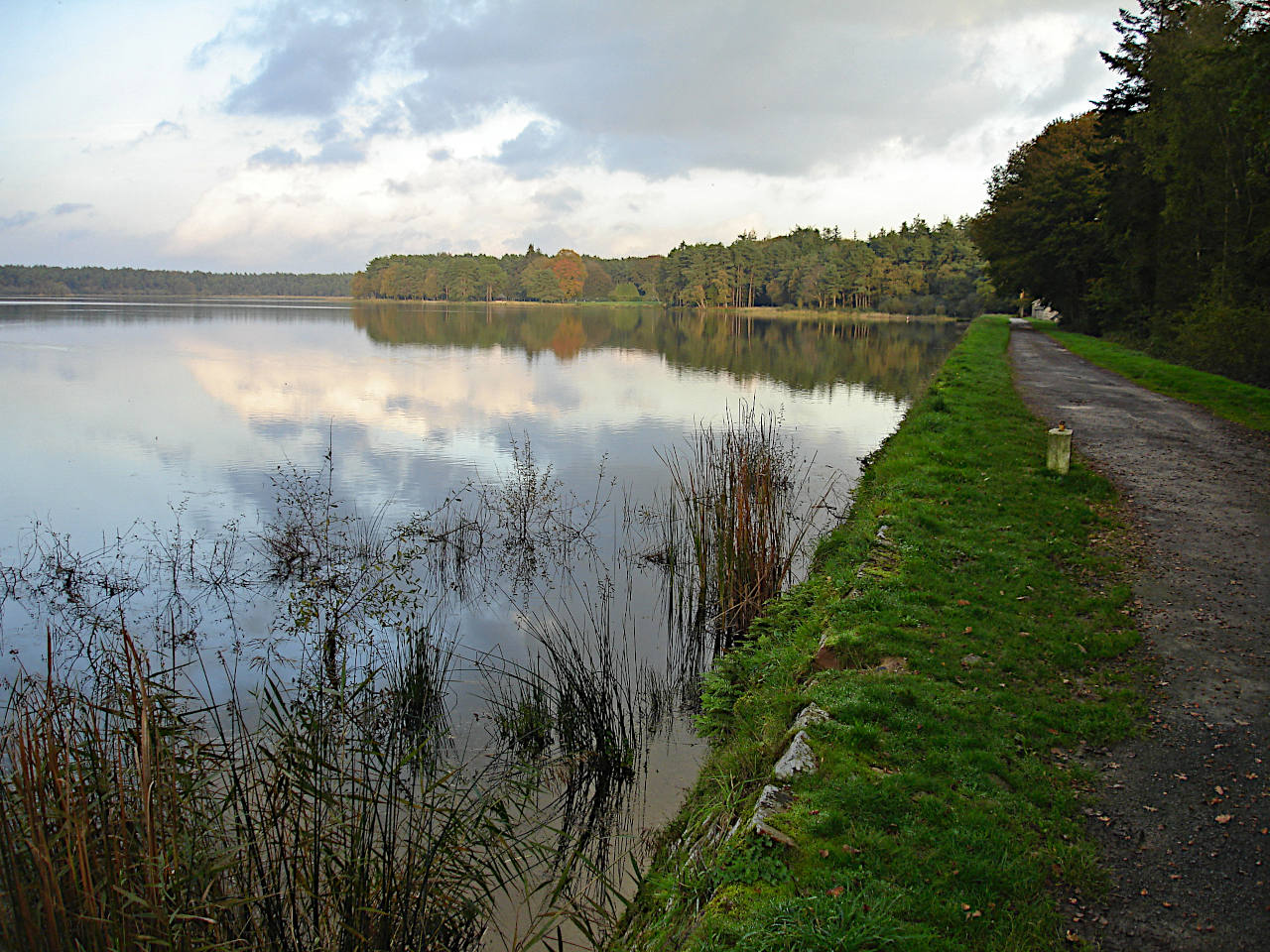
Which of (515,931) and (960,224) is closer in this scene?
(515,931)

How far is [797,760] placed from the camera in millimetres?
4395

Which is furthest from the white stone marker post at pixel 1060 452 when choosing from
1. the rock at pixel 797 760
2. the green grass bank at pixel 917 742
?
the rock at pixel 797 760

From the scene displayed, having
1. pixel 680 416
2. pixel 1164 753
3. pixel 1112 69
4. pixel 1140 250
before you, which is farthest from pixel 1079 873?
pixel 1112 69

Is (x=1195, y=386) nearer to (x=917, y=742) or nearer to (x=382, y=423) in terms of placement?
(x=382, y=423)

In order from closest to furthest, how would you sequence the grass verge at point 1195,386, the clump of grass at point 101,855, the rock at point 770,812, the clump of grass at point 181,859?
the clump of grass at point 101,855 < the clump of grass at point 181,859 < the rock at point 770,812 < the grass verge at point 1195,386

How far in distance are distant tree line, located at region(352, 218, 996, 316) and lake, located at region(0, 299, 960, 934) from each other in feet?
201

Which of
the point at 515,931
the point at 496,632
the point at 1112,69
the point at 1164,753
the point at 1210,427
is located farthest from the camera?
the point at 1112,69

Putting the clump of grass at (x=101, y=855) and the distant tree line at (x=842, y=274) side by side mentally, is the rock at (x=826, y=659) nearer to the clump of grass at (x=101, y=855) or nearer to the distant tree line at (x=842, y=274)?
the clump of grass at (x=101, y=855)

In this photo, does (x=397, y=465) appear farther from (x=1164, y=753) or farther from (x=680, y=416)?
(x=1164, y=753)

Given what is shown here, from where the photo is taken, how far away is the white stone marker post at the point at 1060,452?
10414 mm

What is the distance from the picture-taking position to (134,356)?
30922mm

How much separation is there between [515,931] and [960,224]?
11792 cm

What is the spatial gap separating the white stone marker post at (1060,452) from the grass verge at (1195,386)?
6046mm

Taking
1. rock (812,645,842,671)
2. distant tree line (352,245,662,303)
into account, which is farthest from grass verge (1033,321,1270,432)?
distant tree line (352,245,662,303)
